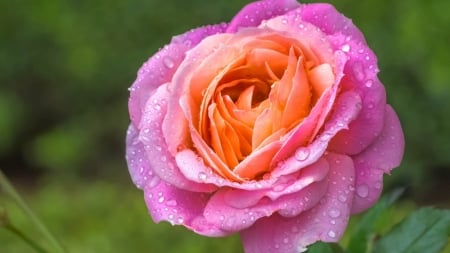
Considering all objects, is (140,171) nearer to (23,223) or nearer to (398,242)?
(398,242)

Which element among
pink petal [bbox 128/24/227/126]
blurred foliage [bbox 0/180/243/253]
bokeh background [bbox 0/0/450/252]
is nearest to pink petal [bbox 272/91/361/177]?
pink petal [bbox 128/24/227/126]

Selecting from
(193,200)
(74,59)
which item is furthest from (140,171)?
(74,59)

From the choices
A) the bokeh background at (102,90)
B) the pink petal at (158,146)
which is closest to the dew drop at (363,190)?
the pink petal at (158,146)

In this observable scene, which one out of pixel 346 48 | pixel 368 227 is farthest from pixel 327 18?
pixel 368 227

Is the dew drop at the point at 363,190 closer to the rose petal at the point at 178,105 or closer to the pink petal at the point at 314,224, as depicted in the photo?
the pink petal at the point at 314,224

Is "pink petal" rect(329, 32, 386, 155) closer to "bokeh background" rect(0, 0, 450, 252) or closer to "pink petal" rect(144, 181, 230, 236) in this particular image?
"pink petal" rect(144, 181, 230, 236)

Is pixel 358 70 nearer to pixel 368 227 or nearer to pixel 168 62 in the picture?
pixel 168 62
